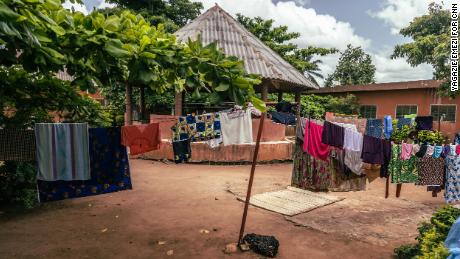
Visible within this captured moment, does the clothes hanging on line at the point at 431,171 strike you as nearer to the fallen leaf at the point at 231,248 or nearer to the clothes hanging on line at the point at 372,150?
the clothes hanging on line at the point at 372,150

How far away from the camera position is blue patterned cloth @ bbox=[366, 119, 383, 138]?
12.9 meters

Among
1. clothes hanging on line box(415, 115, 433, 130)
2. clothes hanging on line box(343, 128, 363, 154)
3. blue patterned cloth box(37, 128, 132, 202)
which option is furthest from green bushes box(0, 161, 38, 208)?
clothes hanging on line box(415, 115, 433, 130)

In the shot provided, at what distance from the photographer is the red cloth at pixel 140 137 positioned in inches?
265

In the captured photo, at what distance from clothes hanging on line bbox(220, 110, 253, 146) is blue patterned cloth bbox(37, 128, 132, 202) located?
281 cm

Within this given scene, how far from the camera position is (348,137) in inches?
282

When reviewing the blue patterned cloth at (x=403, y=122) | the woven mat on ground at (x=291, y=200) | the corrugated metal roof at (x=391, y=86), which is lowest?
the woven mat on ground at (x=291, y=200)

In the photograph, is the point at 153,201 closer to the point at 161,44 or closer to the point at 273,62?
the point at 161,44

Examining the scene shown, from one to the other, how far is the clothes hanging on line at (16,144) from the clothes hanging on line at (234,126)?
4.45 m

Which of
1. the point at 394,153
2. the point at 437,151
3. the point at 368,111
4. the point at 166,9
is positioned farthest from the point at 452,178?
the point at 166,9

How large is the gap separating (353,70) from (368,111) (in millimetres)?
14856

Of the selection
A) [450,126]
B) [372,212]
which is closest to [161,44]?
Result: [372,212]

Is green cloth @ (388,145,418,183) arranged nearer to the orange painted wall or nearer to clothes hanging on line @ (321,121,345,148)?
clothes hanging on line @ (321,121,345,148)

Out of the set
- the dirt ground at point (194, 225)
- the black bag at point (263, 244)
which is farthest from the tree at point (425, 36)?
the black bag at point (263, 244)

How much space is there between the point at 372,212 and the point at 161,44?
653 cm
